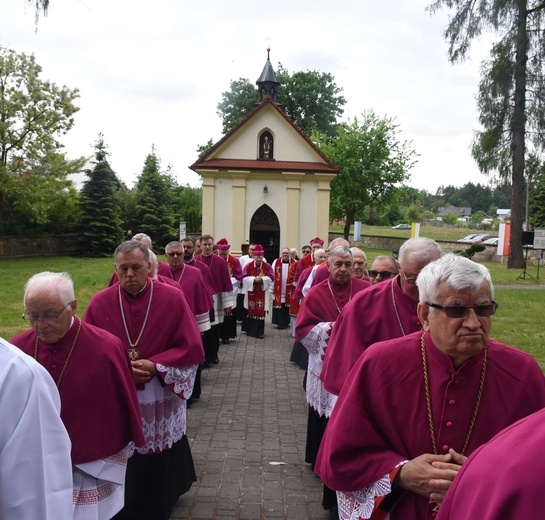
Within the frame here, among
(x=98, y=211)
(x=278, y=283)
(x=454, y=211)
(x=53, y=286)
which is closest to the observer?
(x=53, y=286)

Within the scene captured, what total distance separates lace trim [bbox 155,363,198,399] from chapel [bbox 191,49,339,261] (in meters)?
21.9

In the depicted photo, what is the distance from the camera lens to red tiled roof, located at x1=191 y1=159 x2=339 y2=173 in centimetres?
2630

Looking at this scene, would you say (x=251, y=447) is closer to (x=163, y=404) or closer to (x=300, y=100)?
(x=163, y=404)

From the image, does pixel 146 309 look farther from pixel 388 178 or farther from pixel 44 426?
pixel 388 178

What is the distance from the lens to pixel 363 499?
274 centimetres

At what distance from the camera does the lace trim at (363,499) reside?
2.59 metres

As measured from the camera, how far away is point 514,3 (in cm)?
2588

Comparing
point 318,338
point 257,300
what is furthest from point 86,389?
point 257,300

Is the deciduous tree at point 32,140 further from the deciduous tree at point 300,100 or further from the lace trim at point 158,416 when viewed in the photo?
the lace trim at point 158,416

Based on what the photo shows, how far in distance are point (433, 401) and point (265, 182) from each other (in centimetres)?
2446

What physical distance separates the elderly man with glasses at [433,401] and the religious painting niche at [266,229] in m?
24.3

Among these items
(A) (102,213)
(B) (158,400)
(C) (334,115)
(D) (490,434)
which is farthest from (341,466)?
(C) (334,115)

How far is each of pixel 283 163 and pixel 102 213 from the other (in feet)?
51.2

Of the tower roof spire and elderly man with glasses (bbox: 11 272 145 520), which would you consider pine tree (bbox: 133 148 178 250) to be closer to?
the tower roof spire
